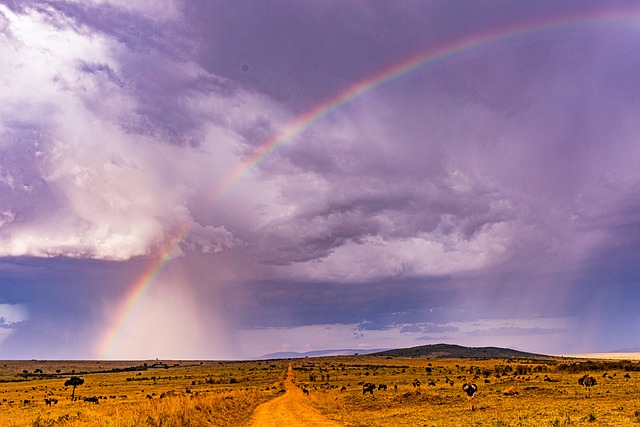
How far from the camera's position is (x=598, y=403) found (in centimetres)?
4000

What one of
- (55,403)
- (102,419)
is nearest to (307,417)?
(102,419)

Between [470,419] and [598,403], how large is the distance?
14.8 metres

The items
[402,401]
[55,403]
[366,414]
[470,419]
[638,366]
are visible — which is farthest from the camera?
[638,366]

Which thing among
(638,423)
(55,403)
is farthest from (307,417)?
(55,403)

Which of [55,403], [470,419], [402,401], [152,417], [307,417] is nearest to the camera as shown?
[152,417]

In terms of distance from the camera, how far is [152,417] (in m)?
27.8

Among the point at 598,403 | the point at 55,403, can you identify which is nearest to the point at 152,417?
the point at 598,403

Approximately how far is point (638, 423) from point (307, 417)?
65.0 ft

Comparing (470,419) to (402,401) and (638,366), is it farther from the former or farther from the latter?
(638,366)

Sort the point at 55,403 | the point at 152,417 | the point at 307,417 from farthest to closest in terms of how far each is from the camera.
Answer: the point at 55,403 → the point at 307,417 → the point at 152,417

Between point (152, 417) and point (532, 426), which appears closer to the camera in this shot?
point (532, 426)

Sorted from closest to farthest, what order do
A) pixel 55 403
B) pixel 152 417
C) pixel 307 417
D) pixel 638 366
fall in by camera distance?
pixel 152 417
pixel 307 417
pixel 55 403
pixel 638 366

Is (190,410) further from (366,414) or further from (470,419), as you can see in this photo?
(470,419)

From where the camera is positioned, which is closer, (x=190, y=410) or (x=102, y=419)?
(x=102, y=419)
